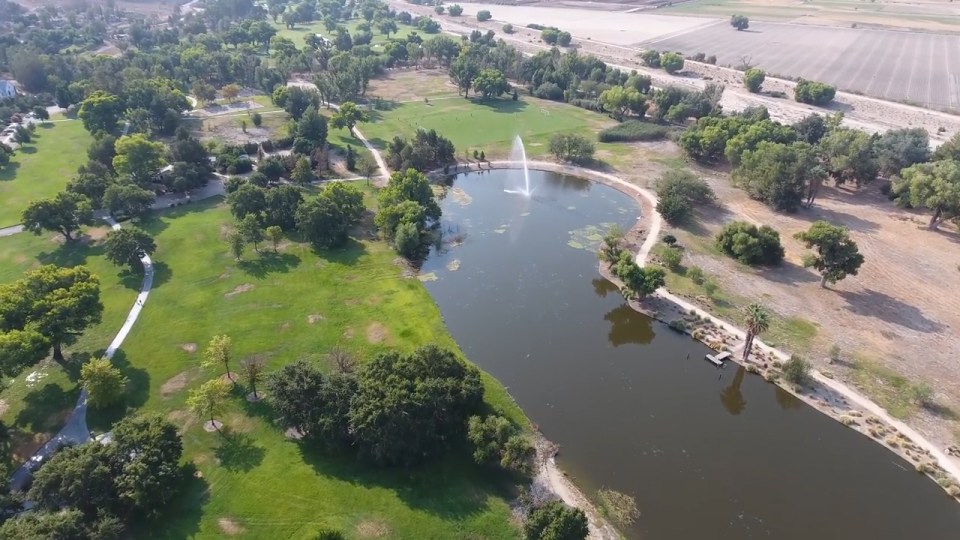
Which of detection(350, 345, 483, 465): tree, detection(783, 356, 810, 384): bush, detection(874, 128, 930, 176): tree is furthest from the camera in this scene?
detection(874, 128, 930, 176): tree

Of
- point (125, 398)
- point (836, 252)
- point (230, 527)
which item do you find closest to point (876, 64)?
point (836, 252)

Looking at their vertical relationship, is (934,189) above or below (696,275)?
above

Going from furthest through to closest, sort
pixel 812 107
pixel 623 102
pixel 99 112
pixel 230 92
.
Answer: pixel 812 107, pixel 230 92, pixel 623 102, pixel 99 112

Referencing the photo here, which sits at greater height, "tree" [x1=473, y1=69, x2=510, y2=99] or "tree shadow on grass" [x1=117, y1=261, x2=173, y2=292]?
"tree" [x1=473, y1=69, x2=510, y2=99]

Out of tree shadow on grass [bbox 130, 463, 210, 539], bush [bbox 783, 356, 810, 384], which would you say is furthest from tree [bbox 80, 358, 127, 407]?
bush [bbox 783, 356, 810, 384]

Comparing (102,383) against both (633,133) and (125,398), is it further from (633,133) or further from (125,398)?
(633,133)

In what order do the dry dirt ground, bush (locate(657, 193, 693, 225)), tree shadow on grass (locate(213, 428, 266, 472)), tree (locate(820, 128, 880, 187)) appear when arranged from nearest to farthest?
tree shadow on grass (locate(213, 428, 266, 472))
bush (locate(657, 193, 693, 225))
tree (locate(820, 128, 880, 187))
the dry dirt ground

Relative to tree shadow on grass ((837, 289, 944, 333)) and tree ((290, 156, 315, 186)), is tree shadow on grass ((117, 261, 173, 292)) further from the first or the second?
tree shadow on grass ((837, 289, 944, 333))
